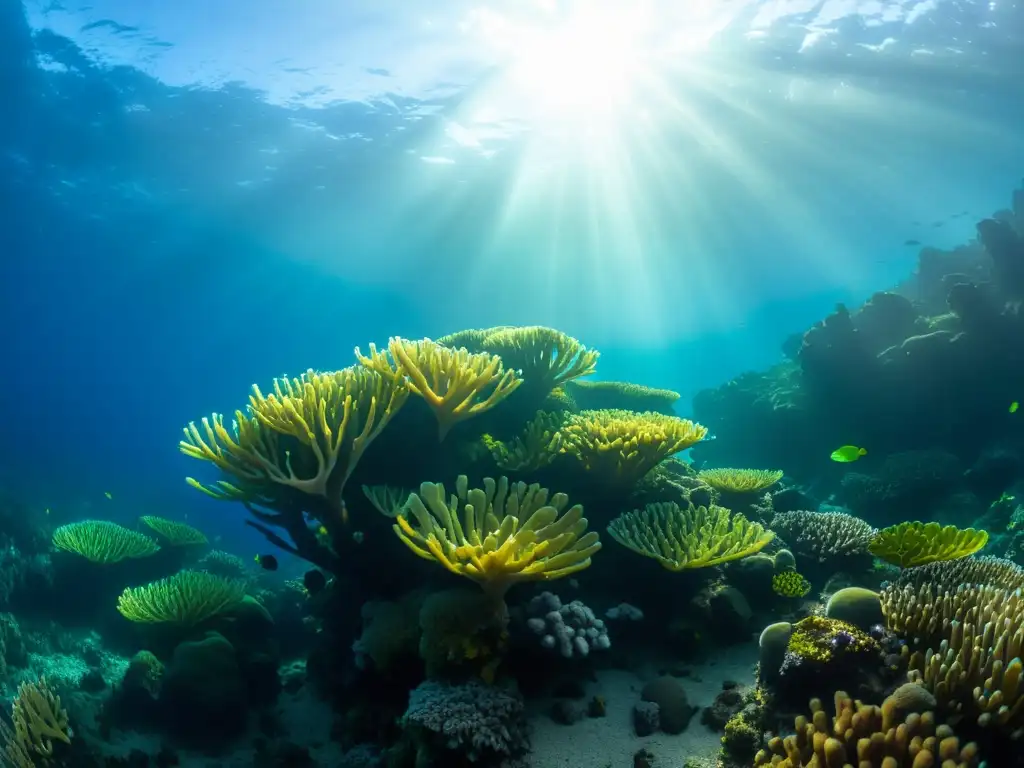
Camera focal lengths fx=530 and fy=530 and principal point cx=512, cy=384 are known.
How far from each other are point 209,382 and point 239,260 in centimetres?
5475

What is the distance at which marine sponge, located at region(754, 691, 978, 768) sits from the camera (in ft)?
7.93

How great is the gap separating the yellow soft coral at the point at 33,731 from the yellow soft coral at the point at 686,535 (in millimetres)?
5830

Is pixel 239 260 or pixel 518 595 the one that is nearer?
pixel 518 595

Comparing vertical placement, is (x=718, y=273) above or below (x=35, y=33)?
above

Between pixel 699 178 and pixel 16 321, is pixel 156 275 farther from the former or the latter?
pixel 699 178

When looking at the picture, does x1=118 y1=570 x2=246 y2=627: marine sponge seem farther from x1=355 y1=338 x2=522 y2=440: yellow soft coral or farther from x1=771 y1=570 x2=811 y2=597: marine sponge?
x1=771 y1=570 x2=811 y2=597: marine sponge

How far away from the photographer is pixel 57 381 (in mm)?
78312

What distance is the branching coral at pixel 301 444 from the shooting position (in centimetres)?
480

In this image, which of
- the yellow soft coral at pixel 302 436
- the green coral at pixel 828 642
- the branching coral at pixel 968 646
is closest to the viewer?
the branching coral at pixel 968 646

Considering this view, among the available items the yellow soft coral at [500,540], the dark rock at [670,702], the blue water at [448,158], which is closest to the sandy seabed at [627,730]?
the dark rock at [670,702]

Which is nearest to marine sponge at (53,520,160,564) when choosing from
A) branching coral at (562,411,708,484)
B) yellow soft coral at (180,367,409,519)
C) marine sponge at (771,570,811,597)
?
yellow soft coral at (180,367,409,519)

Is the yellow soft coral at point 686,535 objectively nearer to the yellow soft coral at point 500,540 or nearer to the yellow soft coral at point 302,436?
the yellow soft coral at point 500,540

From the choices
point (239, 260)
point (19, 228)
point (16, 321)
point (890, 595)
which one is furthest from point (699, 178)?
point (16, 321)

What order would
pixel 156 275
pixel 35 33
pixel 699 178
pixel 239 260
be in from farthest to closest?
1. pixel 156 275
2. pixel 239 260
3. pixel 699 178
4. pixel 35 33
